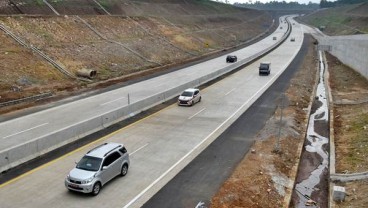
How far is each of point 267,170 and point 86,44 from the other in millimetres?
41202

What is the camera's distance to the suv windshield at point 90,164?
17.9m

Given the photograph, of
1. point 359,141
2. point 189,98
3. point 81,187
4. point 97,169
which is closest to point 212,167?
point 97,169

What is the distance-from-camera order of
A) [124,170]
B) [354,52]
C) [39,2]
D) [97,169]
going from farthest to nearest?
[39,2]
[354,52]
[124,170]
[97,169]

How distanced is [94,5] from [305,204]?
6337cm

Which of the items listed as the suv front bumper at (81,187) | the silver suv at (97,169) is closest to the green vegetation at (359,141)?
the silver suv at (97,169)

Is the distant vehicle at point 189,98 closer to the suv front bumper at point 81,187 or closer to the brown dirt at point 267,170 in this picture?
the brown dirt at point 267,170

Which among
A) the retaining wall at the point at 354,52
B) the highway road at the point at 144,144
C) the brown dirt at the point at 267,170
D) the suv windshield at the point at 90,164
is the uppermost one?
the retaining wall at the point at 354,52

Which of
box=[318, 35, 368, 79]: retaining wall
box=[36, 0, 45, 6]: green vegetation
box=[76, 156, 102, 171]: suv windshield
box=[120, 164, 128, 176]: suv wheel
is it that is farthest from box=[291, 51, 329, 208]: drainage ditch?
box=[36, 0, 45, 6]: green vegetation

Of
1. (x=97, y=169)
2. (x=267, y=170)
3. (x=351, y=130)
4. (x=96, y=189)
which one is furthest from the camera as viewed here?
(x=351, y=130)

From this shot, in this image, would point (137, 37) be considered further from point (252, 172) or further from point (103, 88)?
point (252, 172)

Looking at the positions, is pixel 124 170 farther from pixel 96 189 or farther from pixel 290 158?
pixel 290 158

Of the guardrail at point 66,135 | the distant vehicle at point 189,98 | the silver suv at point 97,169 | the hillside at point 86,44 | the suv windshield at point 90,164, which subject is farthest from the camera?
the hillside at point 86,44

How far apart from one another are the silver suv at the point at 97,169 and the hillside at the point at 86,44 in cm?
1834

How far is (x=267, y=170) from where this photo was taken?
71.5 ft
